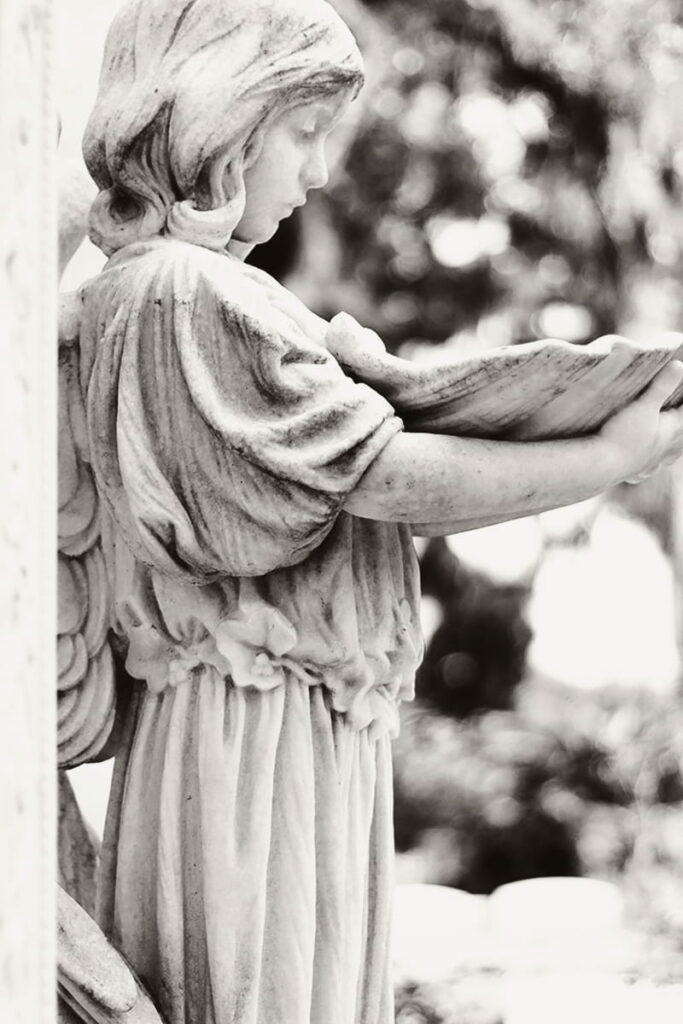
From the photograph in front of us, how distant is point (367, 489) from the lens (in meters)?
2.67

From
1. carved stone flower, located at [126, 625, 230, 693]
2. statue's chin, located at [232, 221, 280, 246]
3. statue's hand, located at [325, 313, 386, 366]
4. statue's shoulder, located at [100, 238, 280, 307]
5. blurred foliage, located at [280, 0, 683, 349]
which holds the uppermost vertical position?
blurred foliage, located at [280, 0, 683, 349]

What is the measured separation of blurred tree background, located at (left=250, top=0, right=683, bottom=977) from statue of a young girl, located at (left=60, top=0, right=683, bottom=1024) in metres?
6.43

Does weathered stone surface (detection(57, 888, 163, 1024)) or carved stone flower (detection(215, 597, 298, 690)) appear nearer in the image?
weathered stone surface (detection(57, 888, 163, 1024))

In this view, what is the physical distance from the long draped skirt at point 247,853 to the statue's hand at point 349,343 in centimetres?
42

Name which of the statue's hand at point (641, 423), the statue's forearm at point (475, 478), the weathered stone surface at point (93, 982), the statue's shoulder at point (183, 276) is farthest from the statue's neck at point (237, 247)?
the weathered stone surface at point (93, 982)

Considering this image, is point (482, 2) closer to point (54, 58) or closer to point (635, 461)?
point (635, 461)

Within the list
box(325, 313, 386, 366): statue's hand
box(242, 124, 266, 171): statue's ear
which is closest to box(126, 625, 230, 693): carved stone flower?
box(325, 313, 386, 366): statue's hand

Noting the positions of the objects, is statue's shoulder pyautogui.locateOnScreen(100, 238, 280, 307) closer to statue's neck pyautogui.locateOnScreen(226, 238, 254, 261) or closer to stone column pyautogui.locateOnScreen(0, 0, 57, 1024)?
statue's neck pyautogui.locateOnScreen(226, 238, 254, 261)

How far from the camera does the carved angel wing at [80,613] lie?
9.52 feet

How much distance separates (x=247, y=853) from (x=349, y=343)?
0.65 m

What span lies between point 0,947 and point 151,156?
1.24 m

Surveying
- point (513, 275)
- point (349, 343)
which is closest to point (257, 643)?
point (349, 343)

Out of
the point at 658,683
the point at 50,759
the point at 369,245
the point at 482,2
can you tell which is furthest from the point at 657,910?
the point at 50,759

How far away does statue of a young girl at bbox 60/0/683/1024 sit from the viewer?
2.67 m
